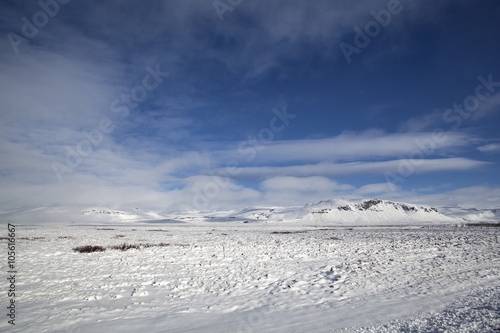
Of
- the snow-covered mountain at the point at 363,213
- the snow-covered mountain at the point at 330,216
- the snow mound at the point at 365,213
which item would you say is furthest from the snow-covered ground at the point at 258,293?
the snow mound at the point at 365,213

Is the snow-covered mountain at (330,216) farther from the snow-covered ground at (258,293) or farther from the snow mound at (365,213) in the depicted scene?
the snow-covered ground at (258,293)

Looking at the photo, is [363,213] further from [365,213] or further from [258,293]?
[258,293]

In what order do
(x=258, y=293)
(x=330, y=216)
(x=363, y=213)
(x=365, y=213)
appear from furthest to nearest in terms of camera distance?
(x=365, y=213) < (x=363, y=213) < (x=330, y=216) < (x=258, y=293)

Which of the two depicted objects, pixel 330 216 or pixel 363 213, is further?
pixel 363 213

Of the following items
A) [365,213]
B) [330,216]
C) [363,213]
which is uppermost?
[330,216]

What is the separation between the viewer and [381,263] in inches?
660

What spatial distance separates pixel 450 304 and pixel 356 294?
10.5ft

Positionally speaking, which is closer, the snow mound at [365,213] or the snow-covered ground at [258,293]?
the snow-covered ground at [258,293]

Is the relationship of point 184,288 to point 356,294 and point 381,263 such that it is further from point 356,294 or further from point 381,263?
point 381,263

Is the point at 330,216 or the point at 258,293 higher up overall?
the point at 330,216

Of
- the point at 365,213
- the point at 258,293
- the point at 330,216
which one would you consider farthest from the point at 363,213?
the point at 258,293

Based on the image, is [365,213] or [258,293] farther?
[365,213]

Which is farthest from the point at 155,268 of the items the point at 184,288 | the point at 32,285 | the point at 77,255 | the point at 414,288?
the point at 414,288

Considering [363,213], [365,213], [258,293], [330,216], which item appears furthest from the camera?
[365,213]
